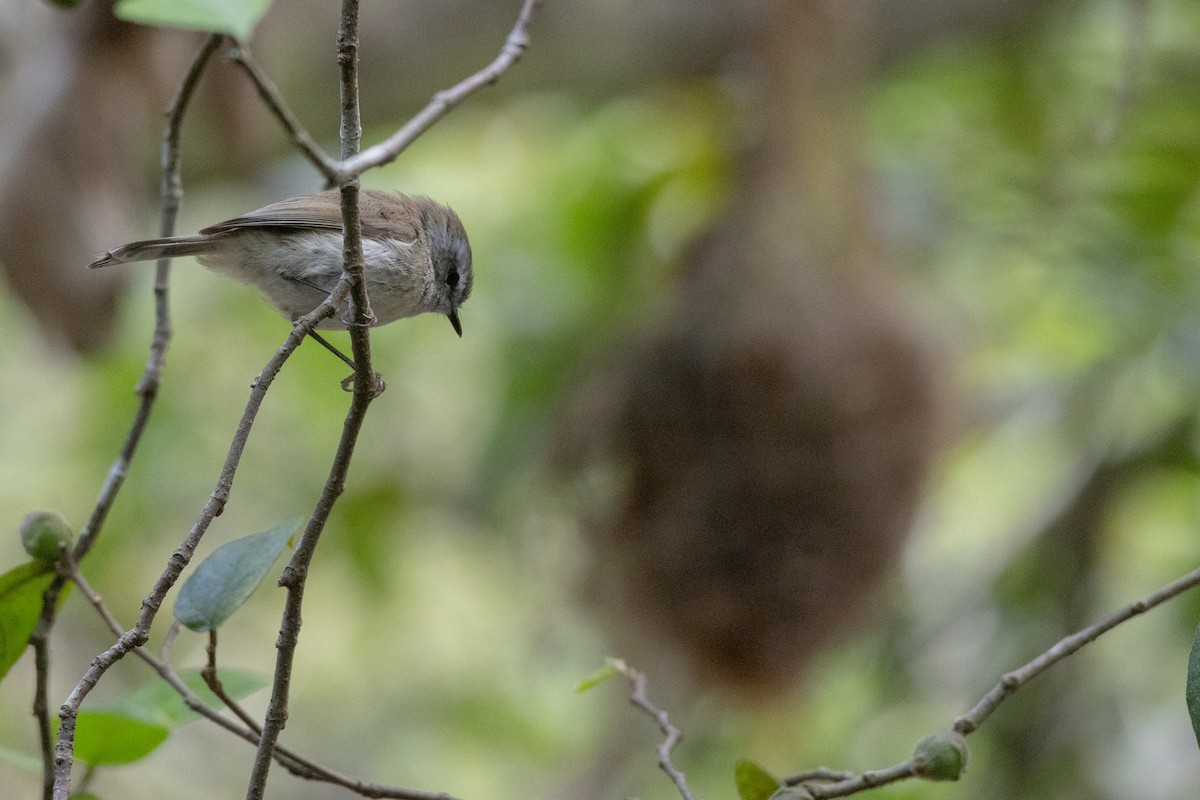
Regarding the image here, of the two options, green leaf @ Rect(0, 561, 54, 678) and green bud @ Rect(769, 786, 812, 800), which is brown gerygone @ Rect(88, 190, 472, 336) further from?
green bud @ Rect(769, 786, 812, 800)

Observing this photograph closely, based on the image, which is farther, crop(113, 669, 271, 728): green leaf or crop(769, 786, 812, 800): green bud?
crop(113, 669, 271, 728): green leaf

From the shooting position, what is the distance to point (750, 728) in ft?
10.5

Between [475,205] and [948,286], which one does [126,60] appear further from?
[948,286]

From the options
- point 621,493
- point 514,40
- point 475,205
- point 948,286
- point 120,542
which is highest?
point 475,205

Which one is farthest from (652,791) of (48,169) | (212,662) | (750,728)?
(212,662)

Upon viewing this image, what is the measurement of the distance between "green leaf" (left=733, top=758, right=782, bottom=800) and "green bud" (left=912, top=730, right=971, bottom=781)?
13 centimetres

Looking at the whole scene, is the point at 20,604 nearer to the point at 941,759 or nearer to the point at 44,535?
the point at 44,535

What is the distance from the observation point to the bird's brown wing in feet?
4.85

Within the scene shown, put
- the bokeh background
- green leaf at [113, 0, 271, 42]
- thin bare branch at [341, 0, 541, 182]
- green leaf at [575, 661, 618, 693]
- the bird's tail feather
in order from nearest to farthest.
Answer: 1. green leaf at [113, 0, 271, 42]
2. thin bare branch at [341, 0, 541, 182]
3. green leaf at [575, 661, 618, 693]
4. the bird's tail feather
5. the bokeh background

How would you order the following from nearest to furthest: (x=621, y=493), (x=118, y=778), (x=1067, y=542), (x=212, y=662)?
1. (x=212, y=662)
2. (x=1067, y=542)
3. (x=621, y=493)
4. (x=118, y=778)

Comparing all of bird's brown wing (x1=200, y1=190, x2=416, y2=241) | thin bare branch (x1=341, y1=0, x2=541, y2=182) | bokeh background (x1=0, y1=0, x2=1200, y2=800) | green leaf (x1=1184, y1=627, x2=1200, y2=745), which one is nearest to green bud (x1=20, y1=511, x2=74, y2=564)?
thin bare branch (x1=341, y1=0, x2=541, y2=182)

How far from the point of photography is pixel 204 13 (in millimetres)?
627

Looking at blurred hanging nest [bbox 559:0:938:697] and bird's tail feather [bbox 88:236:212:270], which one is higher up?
blurred hanging nest [bbox 559:0:938:697]

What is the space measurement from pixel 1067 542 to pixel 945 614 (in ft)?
1.49
